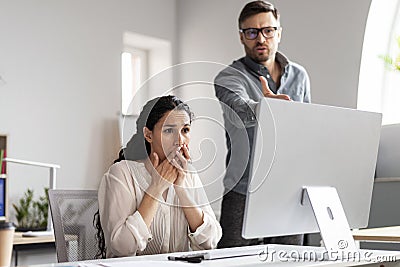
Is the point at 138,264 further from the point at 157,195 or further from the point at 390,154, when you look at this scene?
the point at 390,154

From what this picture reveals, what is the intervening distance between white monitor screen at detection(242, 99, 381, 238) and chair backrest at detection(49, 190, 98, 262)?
63 cm

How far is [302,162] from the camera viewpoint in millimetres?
1529

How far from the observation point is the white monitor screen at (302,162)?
1.43m

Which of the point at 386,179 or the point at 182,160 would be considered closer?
the point at 182,160

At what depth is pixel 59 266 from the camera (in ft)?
4.15

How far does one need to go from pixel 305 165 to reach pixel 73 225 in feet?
2.40

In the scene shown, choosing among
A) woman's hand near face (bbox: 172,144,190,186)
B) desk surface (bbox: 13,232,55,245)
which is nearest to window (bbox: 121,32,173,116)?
desk surface (bbox: 13,232,55,245)

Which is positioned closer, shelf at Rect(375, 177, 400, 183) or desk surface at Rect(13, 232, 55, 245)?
shelf at Rect(375, 177, 400, 183)

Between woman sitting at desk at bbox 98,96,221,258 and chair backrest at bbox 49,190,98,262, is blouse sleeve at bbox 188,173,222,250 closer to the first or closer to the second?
woman sitting at desk at bbox 98,96,221,258

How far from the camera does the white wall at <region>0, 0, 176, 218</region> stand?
4.31 m

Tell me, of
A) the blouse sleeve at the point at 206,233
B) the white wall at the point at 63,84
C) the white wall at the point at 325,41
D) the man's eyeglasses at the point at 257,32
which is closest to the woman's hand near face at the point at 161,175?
the blouse sleeve at the point at 206,233

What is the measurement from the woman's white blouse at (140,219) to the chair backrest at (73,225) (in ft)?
0.48

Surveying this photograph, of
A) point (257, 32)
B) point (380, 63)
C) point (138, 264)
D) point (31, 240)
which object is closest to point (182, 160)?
point (138, 264)

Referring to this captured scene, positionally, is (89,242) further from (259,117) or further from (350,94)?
(350,94)
